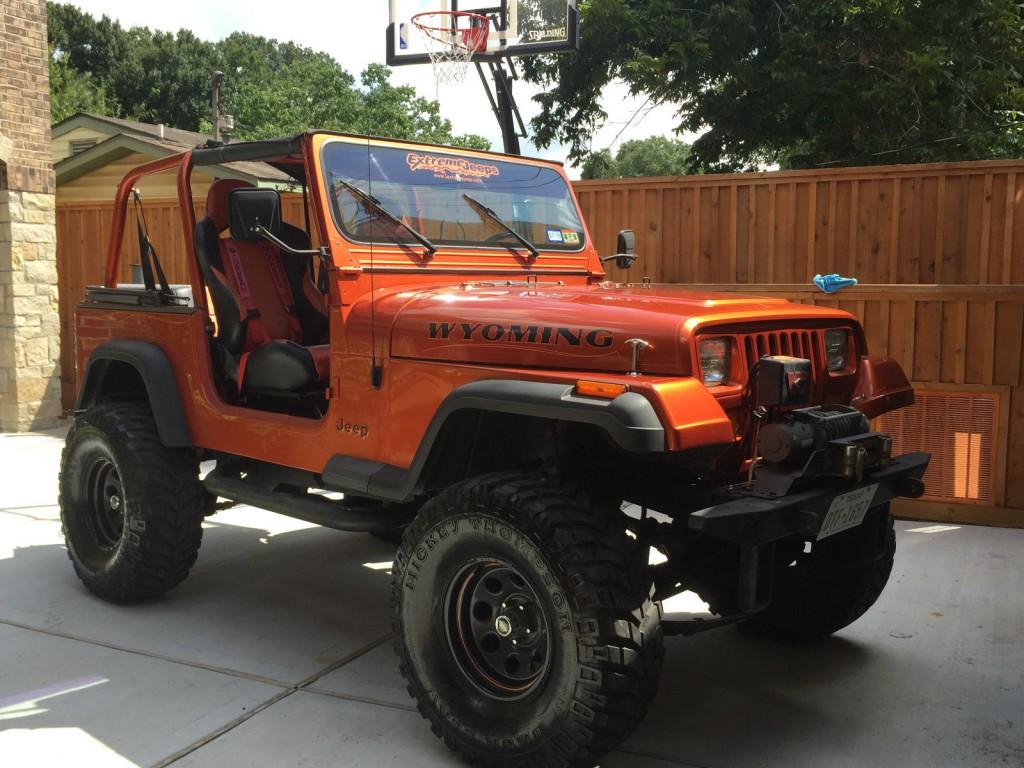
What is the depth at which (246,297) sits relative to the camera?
4871mm

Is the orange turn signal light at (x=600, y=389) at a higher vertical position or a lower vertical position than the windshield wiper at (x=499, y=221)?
lower

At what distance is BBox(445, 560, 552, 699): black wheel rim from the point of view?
3.19 meters

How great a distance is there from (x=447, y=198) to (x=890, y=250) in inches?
161

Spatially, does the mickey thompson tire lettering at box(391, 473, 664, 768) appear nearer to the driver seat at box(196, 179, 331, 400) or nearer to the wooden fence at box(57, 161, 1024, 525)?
the driver seat at box(196, 179, 331, 400)

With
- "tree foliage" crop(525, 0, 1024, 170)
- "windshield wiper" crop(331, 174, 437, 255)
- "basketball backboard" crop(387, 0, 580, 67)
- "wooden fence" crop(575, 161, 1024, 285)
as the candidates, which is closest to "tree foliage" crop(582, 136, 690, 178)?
"tree foliage" crop(525, 0, 1024, 170)

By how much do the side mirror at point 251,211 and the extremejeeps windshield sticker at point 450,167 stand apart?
655mm

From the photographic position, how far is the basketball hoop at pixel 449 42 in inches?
444

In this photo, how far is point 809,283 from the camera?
23.9 feet

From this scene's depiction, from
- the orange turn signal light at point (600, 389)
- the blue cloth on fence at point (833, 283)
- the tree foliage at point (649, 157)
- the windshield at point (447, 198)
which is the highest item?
the tree foliage at point (649, 157)

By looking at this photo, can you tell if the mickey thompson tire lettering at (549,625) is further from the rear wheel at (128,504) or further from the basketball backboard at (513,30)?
the basketball backboard at (513,30)

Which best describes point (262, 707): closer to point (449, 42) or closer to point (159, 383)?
point (159, 383)

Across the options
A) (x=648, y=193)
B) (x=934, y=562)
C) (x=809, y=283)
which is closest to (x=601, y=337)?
(x=934, y=562)

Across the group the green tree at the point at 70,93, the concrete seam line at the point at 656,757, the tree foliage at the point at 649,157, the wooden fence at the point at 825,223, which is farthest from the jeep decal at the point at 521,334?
the tree foliage at the point at 649,157

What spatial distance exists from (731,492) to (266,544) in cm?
372
